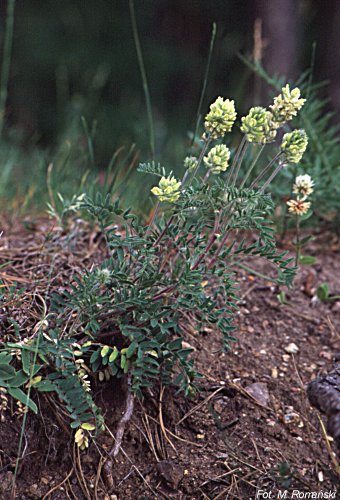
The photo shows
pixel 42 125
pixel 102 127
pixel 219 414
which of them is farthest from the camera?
pixel 42 125

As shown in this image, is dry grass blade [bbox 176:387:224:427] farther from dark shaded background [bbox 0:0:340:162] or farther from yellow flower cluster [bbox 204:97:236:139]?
dark shaded background [bbox 0:0:340:162]

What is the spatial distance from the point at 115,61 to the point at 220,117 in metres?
5.00

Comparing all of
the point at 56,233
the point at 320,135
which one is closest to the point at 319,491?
the point at 56,233

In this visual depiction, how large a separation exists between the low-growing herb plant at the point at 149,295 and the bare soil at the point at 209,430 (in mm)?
82

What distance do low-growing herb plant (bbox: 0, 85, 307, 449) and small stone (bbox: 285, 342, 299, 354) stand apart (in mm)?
349

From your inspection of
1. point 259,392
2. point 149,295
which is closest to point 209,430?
point 259,392

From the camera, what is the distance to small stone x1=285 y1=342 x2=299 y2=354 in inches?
76.0

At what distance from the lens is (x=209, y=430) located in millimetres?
1652

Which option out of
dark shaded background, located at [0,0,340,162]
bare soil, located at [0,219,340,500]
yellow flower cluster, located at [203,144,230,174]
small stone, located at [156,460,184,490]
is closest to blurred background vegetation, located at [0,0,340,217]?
dark shaded background, located at [0,0,340,162]

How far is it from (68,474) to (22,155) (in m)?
3.22

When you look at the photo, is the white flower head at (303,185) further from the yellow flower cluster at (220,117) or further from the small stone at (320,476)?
the small stone at (320,476)

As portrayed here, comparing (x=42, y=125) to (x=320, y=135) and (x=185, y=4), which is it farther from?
(x=320, y=135)

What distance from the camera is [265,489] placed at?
1.50 meters

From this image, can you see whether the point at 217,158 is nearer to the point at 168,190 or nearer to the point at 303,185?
the point at 168,190
